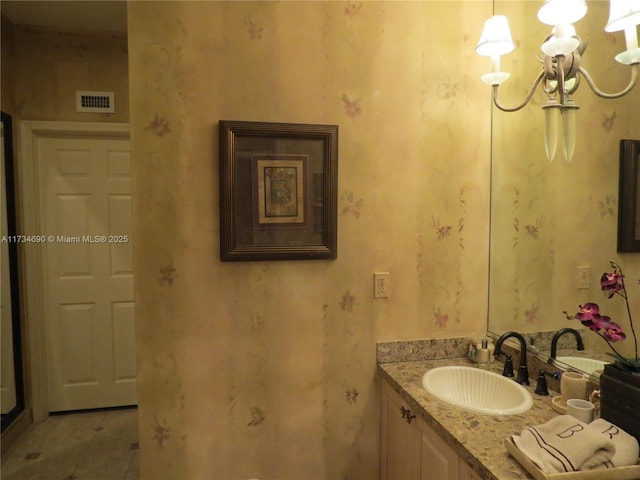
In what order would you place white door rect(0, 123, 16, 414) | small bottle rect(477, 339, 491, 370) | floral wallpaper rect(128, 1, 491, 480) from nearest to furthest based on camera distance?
1. floral wallpaper rect(128, 1, 491, 480)
2. small bottle rect(477, 339, 491, 370)
3. white door rect(0, 123, 16, 414)

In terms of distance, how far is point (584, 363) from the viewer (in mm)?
1521

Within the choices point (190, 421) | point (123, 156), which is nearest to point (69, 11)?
point (123, 156)

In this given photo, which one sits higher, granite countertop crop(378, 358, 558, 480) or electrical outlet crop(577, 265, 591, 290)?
electrical outlet crop(577, 265, 591, 290)

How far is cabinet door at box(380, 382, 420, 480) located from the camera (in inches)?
61.9

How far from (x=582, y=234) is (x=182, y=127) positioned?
1603 millimetres

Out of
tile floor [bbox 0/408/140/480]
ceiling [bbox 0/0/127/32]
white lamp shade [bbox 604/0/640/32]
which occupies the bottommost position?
tile floor [bbox 0/408/140/480]

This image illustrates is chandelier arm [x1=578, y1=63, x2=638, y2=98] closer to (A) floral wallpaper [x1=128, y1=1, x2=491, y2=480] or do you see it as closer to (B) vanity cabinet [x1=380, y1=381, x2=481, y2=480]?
(A) floral wallpaper [x1=128, y1=1, x2=491, y2=480]

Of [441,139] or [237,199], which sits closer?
[237,199]

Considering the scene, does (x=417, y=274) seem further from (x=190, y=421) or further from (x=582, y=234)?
(x=190, y=421)

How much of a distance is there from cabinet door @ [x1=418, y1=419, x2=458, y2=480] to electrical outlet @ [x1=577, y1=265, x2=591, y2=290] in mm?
782

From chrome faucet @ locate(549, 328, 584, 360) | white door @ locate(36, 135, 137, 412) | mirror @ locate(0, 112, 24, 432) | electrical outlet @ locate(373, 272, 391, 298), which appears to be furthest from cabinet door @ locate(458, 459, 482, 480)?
mirror @ locate(0, 112, 24, 432)

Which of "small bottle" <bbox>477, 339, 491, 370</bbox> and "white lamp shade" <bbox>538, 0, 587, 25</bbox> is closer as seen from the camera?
"white lamp shade" <bbox>538, 0, 587, 25</bbox>

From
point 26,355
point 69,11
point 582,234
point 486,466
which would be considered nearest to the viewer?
point 486,466

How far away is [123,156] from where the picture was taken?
3.12 meters
